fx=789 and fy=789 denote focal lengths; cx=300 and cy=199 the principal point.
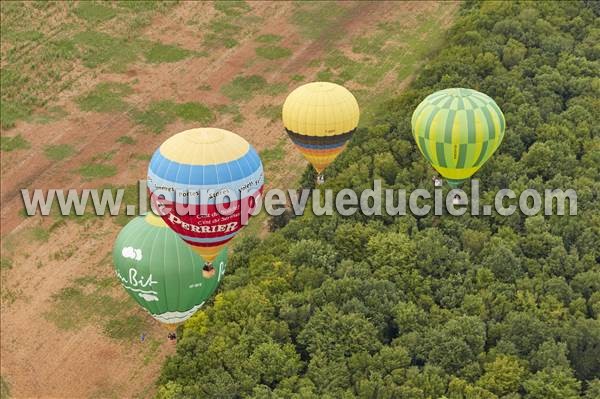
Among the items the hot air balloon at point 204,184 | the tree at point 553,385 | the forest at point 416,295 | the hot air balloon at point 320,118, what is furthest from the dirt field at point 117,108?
the tree at point 553,385

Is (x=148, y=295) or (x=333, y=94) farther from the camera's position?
(x=333, y=94)

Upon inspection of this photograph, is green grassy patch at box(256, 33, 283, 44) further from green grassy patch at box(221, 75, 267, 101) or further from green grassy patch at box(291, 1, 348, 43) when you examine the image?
green grassy patch at box(221, 75, 267, 101)

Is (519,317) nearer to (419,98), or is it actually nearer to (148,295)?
(148,295)

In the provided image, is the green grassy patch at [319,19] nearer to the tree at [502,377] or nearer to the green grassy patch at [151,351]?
the green grassy patch at [151,351]

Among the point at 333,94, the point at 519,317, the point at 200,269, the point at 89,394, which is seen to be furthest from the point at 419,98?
the point at 89,394

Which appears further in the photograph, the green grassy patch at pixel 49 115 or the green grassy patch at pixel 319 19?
the green grassy patch at pixel 319 19
